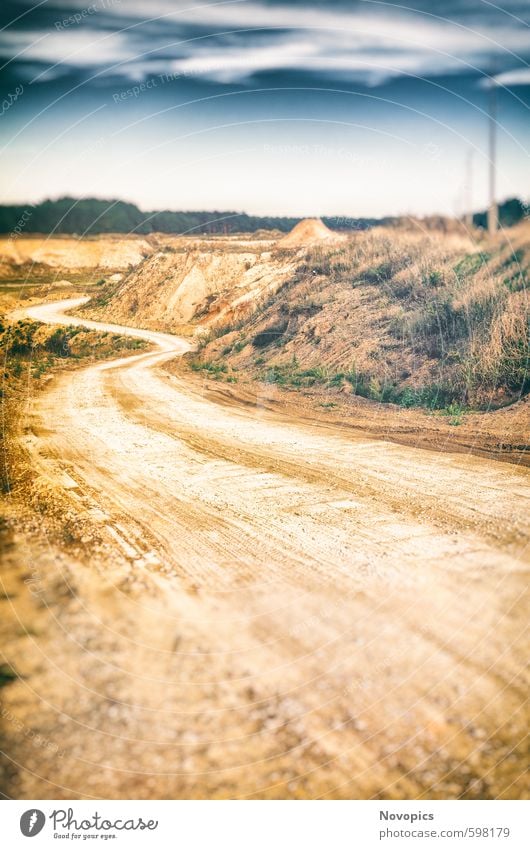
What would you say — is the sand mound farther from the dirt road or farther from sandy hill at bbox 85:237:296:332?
the dirt road

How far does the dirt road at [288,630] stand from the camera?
11.8 feet

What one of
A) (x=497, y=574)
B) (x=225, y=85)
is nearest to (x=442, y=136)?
(x=225, y=85)

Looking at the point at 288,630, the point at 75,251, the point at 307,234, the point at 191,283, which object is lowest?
the point at 288,630

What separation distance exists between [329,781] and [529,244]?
7459mm

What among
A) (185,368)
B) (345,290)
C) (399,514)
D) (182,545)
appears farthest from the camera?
Result: (345,290)

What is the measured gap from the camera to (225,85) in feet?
21.9

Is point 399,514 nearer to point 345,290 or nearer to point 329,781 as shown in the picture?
point 329,781

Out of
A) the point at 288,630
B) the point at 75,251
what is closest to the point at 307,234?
the point at 75,251
